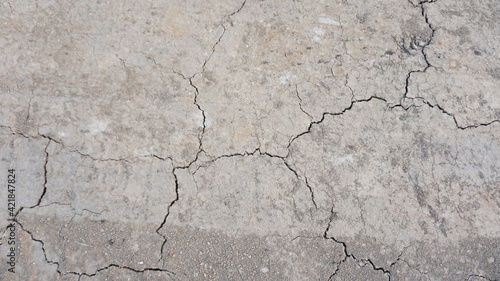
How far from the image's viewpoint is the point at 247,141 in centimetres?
321

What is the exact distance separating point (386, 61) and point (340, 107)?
627 millimetres

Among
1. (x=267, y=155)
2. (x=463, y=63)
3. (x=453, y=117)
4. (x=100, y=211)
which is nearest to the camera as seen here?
(x=100, y=211)

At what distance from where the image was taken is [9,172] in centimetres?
298

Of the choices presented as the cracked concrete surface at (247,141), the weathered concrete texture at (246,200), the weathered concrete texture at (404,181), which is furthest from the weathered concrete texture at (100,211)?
the weathered concrete texture at (404,181)

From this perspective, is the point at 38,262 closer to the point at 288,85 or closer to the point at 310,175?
the point at 310,175

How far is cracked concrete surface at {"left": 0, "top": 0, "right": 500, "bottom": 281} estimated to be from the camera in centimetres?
296

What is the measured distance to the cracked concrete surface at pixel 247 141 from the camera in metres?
2.96

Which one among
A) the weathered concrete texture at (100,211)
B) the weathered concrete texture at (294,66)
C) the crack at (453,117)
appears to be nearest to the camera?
the weathered concrete texture at (100,211)

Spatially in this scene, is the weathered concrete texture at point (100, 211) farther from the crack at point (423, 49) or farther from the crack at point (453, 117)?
the crack at point (453, 117)

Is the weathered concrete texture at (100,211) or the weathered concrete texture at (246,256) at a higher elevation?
the weathered concrete texture at (100,211)

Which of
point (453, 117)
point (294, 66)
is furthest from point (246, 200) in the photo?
point (453, 117)

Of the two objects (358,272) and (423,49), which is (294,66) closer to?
(423,49)

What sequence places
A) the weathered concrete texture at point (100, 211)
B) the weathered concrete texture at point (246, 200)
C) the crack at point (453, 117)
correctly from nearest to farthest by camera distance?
the weathered concrete texture at point (100, 211), the weathered concrete texture at point (246, 200), the crack at point (453, 117)

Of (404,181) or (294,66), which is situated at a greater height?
(294,66)
